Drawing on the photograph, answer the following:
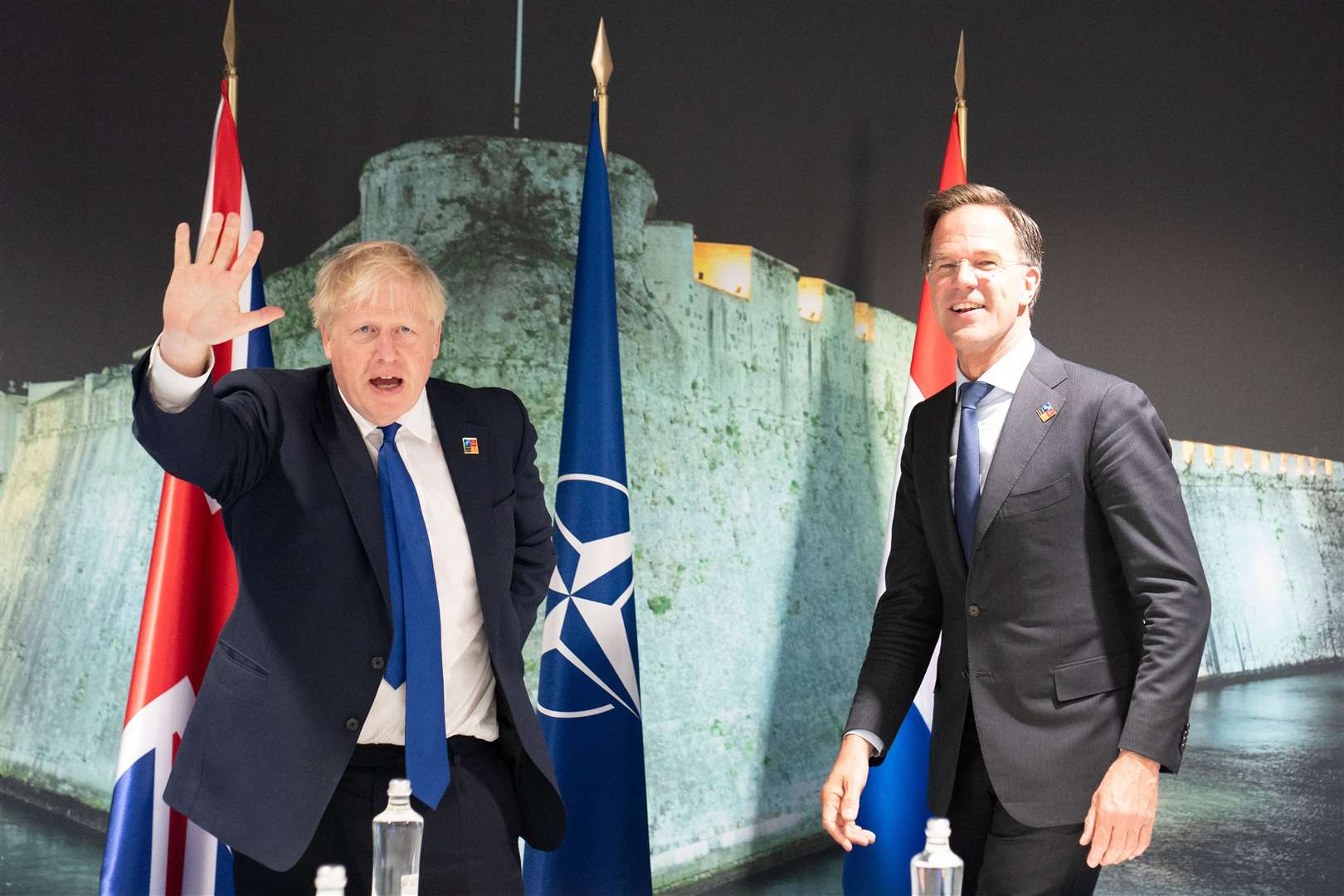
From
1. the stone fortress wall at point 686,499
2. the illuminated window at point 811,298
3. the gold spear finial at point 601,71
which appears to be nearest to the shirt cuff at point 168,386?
the gold spear finial at point 601,71

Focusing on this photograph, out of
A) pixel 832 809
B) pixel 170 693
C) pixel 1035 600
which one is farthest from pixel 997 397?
pixel 170 693

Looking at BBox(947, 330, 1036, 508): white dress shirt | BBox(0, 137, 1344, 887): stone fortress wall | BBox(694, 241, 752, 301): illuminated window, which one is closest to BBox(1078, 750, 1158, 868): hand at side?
BBox(947, 330, 1036, 508): white dress shirt

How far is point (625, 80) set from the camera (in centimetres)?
396

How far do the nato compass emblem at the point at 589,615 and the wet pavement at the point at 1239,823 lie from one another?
158 cm

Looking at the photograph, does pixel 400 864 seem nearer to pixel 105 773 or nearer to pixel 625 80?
pixel 105 773

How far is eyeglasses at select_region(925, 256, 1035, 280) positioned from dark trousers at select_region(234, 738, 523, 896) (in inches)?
38.6

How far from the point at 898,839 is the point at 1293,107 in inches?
106

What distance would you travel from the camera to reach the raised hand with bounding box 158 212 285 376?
1.35 meters

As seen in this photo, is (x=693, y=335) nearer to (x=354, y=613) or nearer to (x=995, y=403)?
(x=995, y=403)

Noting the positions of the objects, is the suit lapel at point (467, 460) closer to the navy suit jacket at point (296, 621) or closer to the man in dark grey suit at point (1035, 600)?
the navy suit jacket at point (296, 621)

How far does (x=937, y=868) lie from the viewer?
1133mm

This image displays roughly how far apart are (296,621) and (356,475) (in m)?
0.22

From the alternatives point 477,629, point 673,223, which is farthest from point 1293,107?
point 477,629

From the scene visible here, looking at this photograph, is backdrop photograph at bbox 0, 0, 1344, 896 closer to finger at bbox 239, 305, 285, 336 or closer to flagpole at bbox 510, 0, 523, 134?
flagpole at bbox 510, 0, 523, 134
